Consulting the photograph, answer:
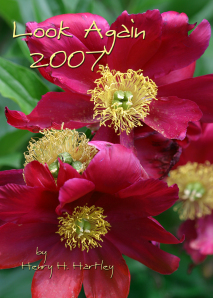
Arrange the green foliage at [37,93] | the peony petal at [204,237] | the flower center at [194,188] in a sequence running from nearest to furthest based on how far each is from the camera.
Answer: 1. the green foliage at [37,93]
2. the peony petal at [204,237]
3. the flower center at [194,188]

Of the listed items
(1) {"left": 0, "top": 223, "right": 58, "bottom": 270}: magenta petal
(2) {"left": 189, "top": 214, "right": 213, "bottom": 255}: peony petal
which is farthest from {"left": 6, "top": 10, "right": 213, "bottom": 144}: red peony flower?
(2) {"left": 189, "top": 214, "right": 213, "bottom": 255}: peony petal

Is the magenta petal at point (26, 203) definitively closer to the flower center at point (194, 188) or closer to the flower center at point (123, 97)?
the flower center at point (123, 97)

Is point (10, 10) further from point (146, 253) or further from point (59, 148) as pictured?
point (146, 253)

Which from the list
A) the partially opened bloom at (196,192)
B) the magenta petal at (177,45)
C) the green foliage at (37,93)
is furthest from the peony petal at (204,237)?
the magenta petal at (177,45)

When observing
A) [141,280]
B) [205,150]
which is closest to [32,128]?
[205,150]

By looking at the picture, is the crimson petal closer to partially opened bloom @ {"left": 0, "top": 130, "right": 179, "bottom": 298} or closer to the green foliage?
partially opened bloom @ {"left": 0, "top": 130, "right": 179, "bottom": 298}

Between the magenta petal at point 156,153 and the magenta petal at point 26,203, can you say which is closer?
the magenta petal at point 26,203

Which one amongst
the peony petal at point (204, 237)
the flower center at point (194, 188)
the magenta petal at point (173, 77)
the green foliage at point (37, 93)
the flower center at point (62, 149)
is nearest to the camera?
the flower center at point (62, 149)
